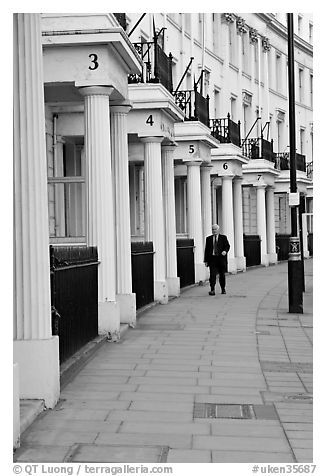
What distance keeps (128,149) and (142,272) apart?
4.87 metres

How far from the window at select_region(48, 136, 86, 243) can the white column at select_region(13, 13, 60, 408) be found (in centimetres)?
1044

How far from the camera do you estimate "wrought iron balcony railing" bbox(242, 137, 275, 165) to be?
39.0 m

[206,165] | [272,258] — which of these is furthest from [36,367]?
[272,258]

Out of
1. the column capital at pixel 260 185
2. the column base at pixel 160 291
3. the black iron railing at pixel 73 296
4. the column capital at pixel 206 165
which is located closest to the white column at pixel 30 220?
the black iron railing at pixel 73 296

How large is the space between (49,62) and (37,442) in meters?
6.87

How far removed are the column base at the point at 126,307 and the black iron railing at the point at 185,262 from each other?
8594 mm

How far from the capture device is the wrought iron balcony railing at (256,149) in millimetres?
39000

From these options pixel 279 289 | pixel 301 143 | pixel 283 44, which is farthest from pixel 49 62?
pixel 301 143

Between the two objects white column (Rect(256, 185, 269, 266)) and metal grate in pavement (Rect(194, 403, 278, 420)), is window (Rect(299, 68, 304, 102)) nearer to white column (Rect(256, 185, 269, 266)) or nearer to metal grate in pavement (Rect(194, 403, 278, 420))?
white column (Rect(256, 185, 269, 266))

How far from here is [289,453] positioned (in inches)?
262

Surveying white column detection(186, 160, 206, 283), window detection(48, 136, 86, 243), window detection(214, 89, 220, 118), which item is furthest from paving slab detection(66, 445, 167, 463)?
window detection(214, 89, 220, 118)

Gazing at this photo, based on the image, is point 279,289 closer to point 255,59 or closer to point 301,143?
point 255,59

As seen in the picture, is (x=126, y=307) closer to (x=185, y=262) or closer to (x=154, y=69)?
(x=154, y=69)

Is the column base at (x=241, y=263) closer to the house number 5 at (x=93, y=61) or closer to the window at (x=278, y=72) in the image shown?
the window at (x=278, y=72)
